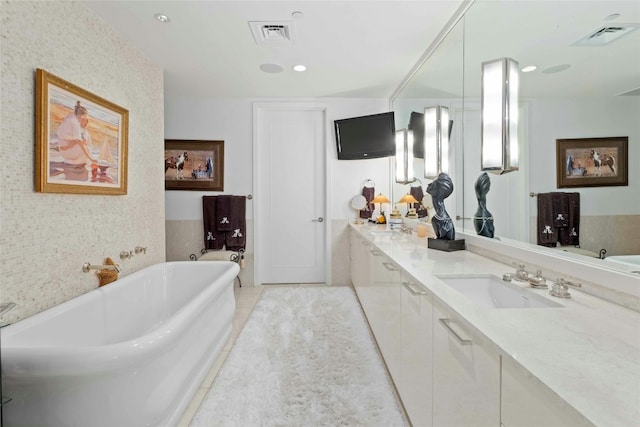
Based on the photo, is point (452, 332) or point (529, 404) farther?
point (452, 332)

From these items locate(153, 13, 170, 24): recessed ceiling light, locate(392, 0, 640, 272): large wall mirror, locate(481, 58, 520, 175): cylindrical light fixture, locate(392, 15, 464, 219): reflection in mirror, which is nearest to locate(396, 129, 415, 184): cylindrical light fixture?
locate(392, 15, 464, 219): reflection in mirror

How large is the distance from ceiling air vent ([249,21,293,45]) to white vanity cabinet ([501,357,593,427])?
2455mm

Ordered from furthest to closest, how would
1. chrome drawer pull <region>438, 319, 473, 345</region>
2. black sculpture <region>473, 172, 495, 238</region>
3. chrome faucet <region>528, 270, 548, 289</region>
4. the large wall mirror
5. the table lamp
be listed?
the table lamp, black sculpture <region>473, 172, 495, 238</region>, chrome faucet <region>528, 270, 548, 289</region>, the large wall mirror, chrome drawer pull <region>438, 319, 473, 345</region>

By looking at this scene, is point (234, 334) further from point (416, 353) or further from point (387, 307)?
point (416, 353)

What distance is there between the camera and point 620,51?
1040mm

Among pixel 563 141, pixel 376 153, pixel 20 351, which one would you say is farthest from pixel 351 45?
pixel 20 351

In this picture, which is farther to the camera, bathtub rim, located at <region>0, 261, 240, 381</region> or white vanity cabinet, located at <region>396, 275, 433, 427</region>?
white vanity cabinet, located at <region>396, 275, 433, 427</region>

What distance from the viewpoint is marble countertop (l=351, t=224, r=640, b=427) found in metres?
0.55

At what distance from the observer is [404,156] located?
11.2 ft

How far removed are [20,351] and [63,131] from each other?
51.3 inches

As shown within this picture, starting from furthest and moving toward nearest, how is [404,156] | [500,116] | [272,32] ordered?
[404,156]
[272,32]
[500,116]

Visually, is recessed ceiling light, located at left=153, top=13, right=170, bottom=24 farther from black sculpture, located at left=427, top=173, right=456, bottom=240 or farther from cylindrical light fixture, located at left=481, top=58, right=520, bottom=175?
black sculpture, located at left=427, top=173, right=456, bottom=240

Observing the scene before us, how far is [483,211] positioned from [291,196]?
2.57 m

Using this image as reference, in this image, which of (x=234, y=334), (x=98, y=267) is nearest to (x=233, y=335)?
(x=234, y=334)
